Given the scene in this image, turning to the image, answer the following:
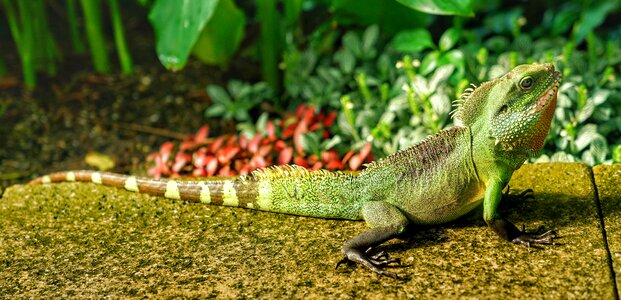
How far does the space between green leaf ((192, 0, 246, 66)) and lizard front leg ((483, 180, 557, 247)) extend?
3.02 meters

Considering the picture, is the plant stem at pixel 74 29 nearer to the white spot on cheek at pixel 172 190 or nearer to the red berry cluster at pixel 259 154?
the red berry cluster at pixel 259 154

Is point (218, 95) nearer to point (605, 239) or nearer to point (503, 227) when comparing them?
point (503, 227)

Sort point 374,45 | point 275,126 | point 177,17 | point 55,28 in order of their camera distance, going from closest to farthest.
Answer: point 177,17
point 275,126
point 374,45
point 55,28

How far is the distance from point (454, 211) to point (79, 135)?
3463 millimetres

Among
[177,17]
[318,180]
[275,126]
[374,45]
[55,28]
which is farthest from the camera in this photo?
[55,28]

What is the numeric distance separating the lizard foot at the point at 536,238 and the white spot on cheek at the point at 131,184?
2036 millimetres

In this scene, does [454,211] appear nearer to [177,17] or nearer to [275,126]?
[275,126]

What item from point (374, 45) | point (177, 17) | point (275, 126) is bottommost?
point (275, 126)

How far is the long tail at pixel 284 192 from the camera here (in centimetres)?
340

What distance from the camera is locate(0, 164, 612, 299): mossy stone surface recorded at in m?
2.88

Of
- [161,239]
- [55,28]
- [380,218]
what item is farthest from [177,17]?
[55,28]

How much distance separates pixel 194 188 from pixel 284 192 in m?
0.53

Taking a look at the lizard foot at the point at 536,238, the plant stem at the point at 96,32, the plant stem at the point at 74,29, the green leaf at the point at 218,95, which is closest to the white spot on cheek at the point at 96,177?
the green leaf at the point at 218,95

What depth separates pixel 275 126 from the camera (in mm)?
5043
